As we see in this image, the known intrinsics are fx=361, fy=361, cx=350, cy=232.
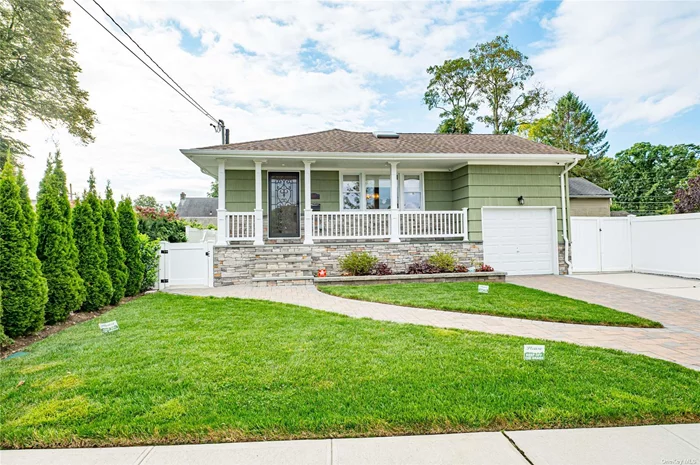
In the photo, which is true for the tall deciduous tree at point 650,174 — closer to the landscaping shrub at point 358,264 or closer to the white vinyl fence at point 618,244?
the white vinyl fence at point 618,244

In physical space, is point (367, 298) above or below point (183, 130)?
below

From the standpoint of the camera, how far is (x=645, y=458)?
1926 mm

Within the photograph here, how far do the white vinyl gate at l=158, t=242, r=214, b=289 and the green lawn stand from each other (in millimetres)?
3030

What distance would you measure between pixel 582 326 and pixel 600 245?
7.46 m

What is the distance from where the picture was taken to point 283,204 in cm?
Answer: 1091

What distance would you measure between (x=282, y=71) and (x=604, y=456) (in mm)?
14078

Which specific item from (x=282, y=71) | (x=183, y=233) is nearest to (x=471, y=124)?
(x=282, y=71)

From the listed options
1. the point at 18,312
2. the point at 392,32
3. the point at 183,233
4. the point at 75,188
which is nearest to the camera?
the point at 18,312

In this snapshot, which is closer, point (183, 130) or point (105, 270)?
point (105, 270)

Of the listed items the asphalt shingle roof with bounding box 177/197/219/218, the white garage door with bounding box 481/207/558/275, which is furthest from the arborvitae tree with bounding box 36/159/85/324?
the asphalt shingle roof with bounding box 177/197/219/218

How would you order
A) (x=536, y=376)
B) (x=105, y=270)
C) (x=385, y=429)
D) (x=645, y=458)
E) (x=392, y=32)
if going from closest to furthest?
(x=645, y=458) → (x=385, y=429) → (x=536, y=376) → (x=105, y=270) → (x=392, y=32)

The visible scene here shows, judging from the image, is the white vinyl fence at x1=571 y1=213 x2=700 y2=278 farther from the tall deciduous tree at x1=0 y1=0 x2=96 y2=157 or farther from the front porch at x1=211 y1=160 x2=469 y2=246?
the tall deciduous tree at x1=0 y1=0 x2=96 y2=157

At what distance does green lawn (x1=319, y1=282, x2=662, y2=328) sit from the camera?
520cm

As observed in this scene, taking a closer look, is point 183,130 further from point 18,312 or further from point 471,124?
point 471,124
